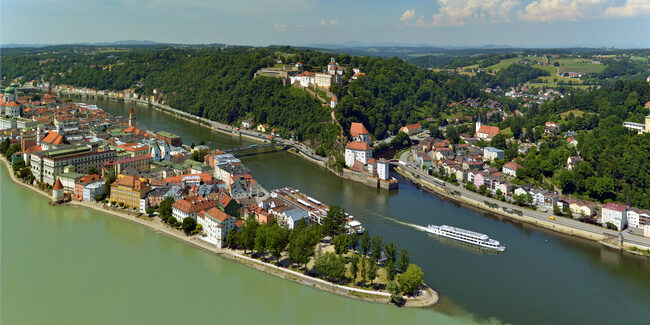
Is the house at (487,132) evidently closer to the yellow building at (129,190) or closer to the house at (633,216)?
the house at (633,216)

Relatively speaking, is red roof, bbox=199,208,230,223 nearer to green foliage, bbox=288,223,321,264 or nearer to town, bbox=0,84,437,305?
town, bbox=0,84,437,305

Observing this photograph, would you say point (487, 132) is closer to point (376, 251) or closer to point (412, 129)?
point (412, 129)

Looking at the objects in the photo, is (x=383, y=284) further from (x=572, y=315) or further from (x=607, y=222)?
(x=607, y=222)

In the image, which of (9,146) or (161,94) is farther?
(161,94)

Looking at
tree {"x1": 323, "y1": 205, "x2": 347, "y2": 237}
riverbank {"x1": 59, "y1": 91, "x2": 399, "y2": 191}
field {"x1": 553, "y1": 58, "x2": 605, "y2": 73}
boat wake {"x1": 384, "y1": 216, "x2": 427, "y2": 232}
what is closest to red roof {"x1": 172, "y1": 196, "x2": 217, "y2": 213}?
tree {"x1": 323, "y1": 205, "x2": 347, "y2": 237}

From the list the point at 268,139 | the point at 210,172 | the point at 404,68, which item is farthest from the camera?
the point at 404,68

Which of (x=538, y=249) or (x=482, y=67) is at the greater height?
(x=482, y=67)

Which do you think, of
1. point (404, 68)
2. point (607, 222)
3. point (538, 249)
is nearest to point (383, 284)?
point (538, 249)
